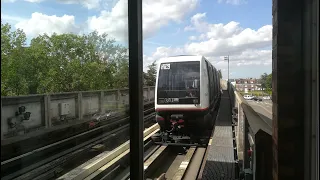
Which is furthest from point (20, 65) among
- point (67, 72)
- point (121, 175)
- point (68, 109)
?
point (121, 175)

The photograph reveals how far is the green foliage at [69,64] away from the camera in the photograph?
1681 millimetres

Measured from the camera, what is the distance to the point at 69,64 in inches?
77.9

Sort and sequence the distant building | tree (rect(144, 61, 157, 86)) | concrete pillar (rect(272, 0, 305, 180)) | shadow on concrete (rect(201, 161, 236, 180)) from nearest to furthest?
concrete pillar (rect(272, 0, 305, 180)) < the distant building < shadow on concrete (rect(201, 161, 236, 180)) < tree (rect(144, 61, 157, 86))

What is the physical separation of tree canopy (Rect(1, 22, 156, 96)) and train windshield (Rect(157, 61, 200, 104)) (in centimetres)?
758

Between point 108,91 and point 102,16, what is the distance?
554 millimetres

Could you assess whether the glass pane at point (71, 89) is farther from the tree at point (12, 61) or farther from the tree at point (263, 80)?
the tree at point (263, 80)

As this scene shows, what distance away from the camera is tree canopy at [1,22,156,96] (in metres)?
1.68

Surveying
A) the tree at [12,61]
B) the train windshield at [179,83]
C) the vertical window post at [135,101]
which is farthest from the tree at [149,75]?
the tree at [12,61]

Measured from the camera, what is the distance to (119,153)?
2.00m

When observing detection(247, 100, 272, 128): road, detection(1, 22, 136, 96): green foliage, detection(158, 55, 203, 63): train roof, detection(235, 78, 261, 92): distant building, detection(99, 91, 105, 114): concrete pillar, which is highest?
detection(158, 55, 203, 63): train roof

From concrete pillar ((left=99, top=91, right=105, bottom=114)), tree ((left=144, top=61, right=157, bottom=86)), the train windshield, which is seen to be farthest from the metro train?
concrete pillar ((left=99, top=91, right=105, bottom=114))

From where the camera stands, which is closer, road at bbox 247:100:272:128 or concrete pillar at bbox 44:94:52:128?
concrete pillar at bbox 44:94:52:128

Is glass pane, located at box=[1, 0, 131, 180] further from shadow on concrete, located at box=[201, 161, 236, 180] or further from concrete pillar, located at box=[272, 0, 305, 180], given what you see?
shadow on concrete, located at box=[201, 161, 236, 180]

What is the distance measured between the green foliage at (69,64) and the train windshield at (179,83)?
7.58 meters
